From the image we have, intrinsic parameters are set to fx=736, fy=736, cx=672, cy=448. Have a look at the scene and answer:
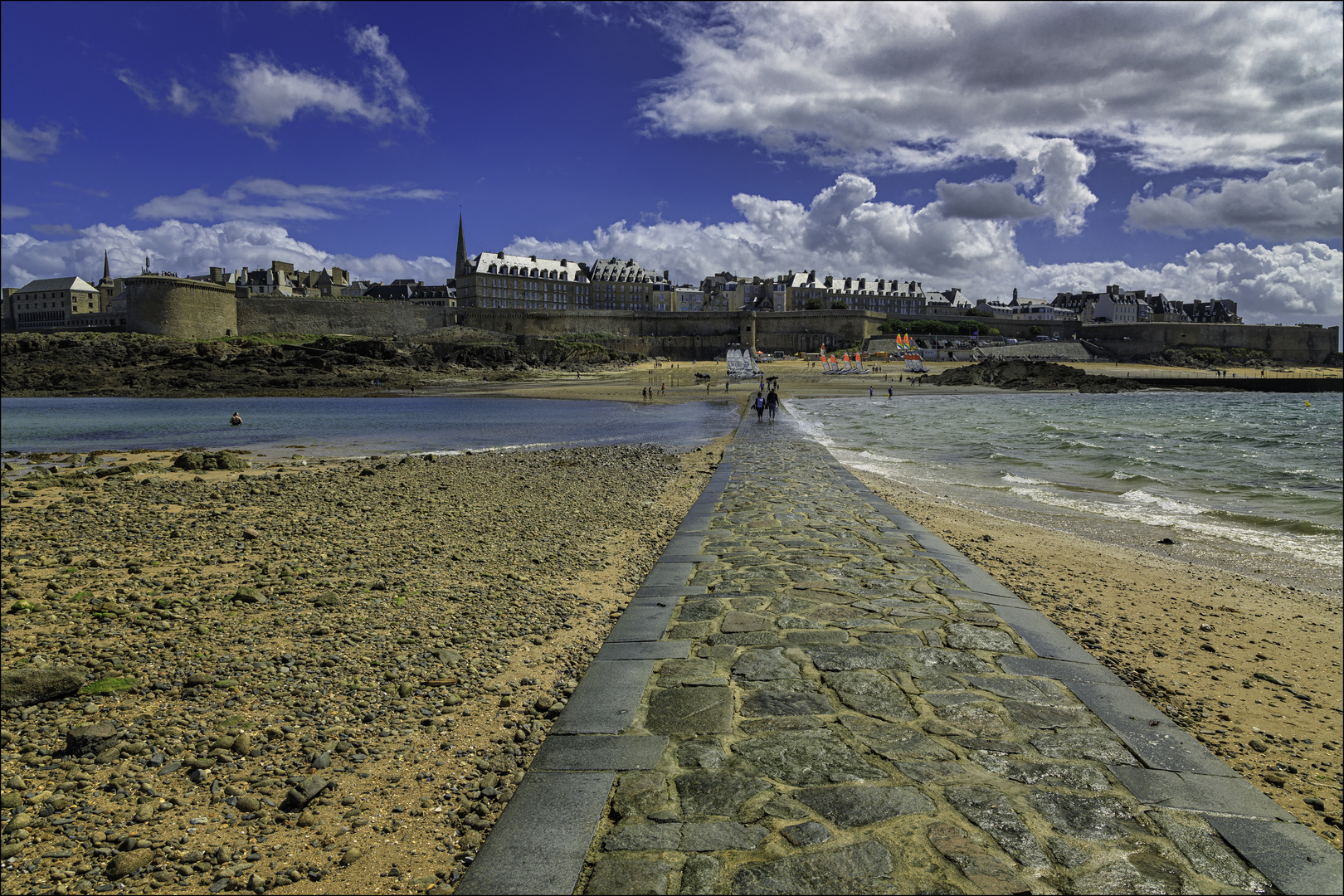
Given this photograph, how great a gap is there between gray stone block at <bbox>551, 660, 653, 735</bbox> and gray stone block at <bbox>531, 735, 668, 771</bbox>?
8cm

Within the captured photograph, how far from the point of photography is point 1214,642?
6.48 meters

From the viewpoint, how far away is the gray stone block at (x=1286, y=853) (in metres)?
2.48

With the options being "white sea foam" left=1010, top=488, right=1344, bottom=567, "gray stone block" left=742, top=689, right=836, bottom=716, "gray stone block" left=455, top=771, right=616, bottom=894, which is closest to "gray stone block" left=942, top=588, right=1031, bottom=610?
"gray stone block" left=742, top=689, right=836, bottom=716

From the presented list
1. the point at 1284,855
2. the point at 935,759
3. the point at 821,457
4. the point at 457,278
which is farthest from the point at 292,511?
the point at 457,278

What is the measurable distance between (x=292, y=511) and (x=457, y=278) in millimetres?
110533

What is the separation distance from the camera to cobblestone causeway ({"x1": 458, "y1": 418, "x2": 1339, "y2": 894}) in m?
2.57

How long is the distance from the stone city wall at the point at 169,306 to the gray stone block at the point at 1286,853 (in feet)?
285

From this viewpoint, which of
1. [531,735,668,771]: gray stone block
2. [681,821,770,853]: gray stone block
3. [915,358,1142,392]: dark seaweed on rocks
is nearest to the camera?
[681,821,770,853]: gray stone block

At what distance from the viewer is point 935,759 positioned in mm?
3305

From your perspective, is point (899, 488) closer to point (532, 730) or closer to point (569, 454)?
point (569, 454)

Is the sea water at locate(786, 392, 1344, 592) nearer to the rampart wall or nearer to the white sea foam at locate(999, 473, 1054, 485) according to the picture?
the white sea foam at locate(999, 473, 1054, 485)


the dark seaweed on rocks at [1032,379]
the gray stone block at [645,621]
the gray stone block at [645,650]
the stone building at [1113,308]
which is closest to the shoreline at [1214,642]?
the gray stone block at [645,650]

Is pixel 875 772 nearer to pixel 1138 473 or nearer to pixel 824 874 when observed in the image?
pixel 824 874

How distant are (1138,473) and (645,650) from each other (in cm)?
1737
